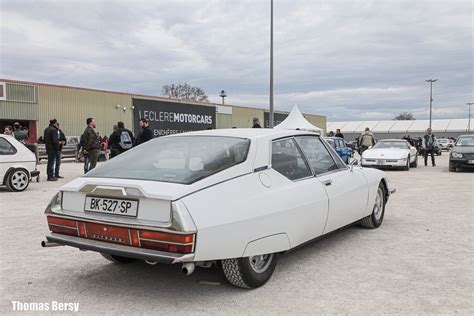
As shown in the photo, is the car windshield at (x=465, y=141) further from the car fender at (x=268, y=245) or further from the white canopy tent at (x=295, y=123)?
the car fender at (x=268, y=245)

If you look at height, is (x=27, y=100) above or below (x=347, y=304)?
above

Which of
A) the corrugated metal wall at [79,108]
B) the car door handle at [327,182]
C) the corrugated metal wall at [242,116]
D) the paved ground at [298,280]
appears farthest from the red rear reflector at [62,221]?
the corrugated metal wall at [242,116]

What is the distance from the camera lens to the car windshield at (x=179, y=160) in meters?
3.52

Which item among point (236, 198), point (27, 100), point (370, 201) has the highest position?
point (27, 100)

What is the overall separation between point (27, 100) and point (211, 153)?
24991 millimetres

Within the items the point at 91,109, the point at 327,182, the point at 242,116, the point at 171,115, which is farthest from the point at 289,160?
the point at 242,116

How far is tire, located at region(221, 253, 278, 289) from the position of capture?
348 cm

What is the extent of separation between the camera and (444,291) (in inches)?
142

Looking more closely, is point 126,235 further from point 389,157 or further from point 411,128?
point 411,128

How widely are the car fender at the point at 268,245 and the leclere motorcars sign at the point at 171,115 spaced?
2892 cm

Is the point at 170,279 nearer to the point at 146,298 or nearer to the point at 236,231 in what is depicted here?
Answer: the point at 146,298

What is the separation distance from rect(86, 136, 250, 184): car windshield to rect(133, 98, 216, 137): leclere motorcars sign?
2821cm

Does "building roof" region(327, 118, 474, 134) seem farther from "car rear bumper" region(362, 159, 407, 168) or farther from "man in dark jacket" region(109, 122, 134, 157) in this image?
"man in dark jacket" region(109, 122, 134, 157)

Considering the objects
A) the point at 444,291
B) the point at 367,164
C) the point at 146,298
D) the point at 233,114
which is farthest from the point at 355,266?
the point at 233,114
